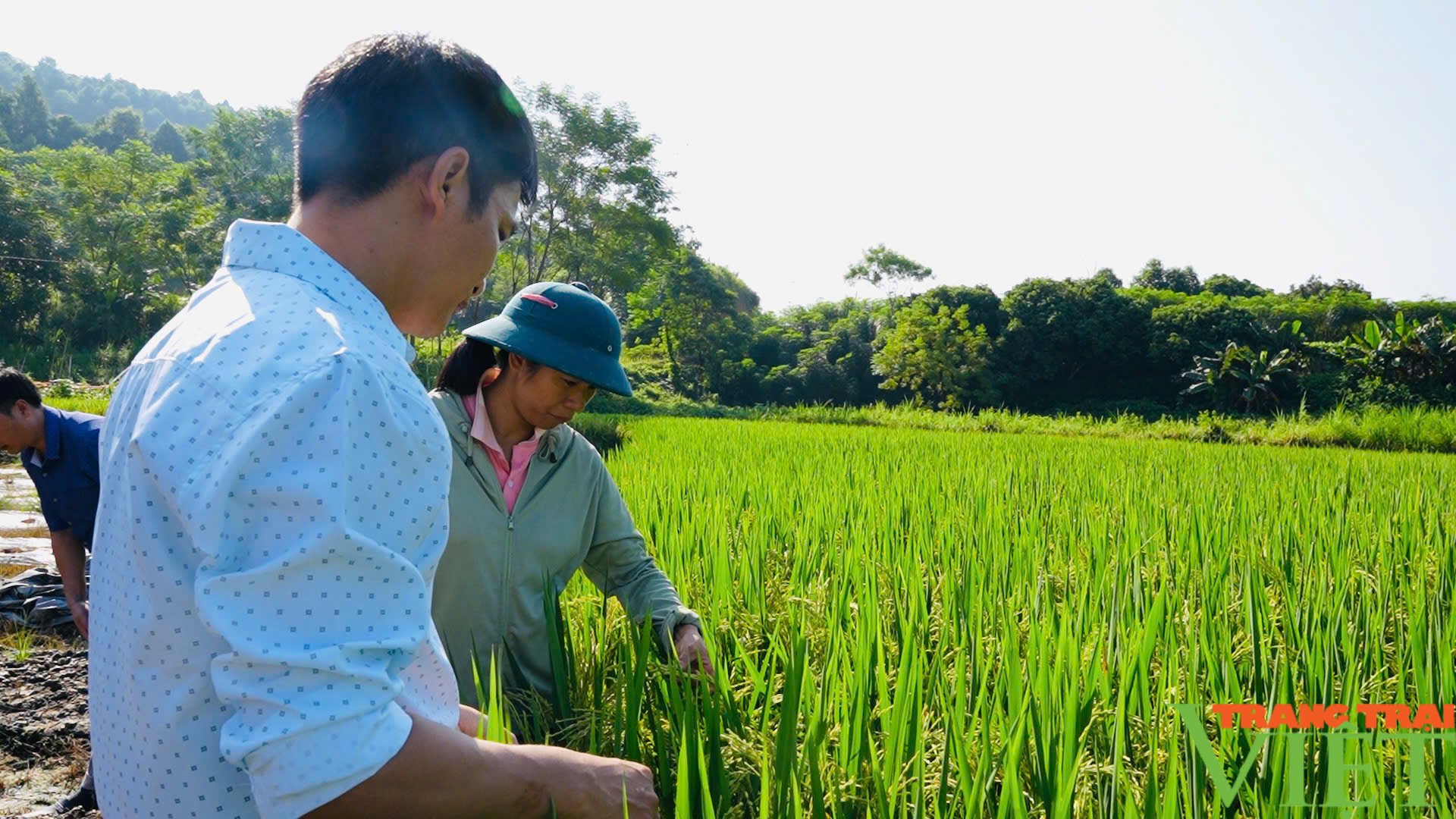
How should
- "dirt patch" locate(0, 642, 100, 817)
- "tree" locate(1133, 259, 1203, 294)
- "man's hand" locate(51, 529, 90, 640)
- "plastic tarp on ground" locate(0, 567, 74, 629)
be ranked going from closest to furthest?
"dirt patch" locate(0, 642, 100, 817) → "man's hand" locate(51, 529, 90, 640) → "plastic tarp on ground" locate(0, 567, 74, 629) → "tree" locate(1133, 259, 1203, 294)

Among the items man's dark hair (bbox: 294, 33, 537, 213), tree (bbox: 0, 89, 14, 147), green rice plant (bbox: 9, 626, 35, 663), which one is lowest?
green rice plant (bbox: 9, 626, 35, 663)

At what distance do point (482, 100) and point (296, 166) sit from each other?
0.19 metres

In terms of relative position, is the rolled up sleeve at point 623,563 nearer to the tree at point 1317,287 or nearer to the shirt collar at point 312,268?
the shirt collar at point 312,268

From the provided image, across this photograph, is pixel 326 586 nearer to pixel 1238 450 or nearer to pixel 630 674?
pixel 630 674

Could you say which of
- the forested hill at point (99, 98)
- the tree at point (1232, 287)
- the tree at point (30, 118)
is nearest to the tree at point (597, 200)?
the tree at point (1232, 287)

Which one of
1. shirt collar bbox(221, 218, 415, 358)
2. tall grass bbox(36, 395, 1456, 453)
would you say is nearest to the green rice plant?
shirt collar bbox(221, 218, 415, 358)

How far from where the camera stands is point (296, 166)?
0.83 metres

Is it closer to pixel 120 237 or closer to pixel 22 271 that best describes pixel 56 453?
pixel 22 271

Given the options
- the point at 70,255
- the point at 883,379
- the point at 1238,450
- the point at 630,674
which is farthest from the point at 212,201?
the point at 630,674

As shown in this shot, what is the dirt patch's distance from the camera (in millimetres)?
2328

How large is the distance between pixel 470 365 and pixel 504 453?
0.76 feet

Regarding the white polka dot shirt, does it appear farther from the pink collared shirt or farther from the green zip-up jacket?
the pink collared shirt

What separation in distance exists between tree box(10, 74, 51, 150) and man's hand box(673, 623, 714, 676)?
70648 millimetres

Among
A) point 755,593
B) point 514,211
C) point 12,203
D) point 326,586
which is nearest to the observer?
point 326,586
